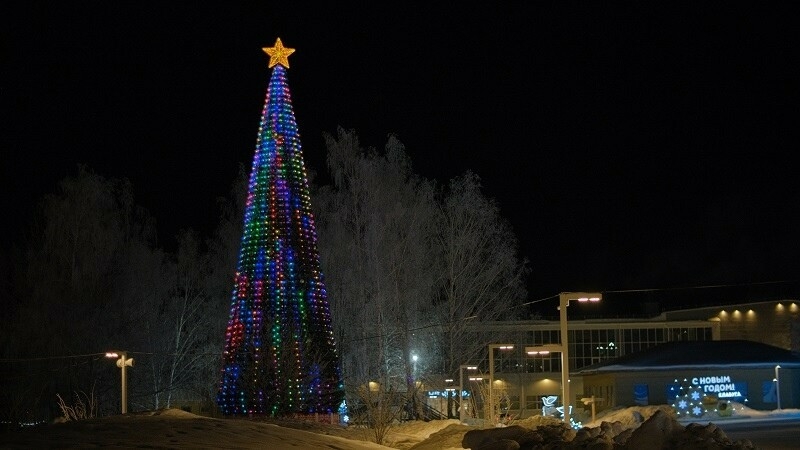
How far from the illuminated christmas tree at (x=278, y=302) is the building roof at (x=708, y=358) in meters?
27.1

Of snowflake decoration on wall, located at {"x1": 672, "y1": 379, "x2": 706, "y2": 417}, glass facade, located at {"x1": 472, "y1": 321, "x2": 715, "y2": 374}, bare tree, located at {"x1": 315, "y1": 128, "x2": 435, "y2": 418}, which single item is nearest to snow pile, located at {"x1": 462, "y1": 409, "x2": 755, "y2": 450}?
bare tree, located at {"x1": 315, "y1": 128, "x2": 435, "y2": 418}

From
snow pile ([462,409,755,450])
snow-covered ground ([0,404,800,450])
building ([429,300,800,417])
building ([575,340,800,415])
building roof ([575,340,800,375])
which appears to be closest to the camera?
snow-covered ground ([0,404,800,450])

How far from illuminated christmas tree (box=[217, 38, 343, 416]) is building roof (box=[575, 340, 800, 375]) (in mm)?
27148

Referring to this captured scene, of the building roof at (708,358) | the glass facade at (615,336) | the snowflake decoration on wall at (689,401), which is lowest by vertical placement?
the snowflake decoration on wall at (689,401)

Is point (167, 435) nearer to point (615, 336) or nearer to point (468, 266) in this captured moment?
point (468, 266)

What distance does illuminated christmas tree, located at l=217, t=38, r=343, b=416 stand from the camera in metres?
29.8

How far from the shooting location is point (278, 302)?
29.8 metres

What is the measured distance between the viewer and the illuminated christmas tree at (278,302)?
29.8 meters

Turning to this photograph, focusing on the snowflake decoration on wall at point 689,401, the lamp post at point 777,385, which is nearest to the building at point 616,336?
the snowflake decoration on wall at point 689,401

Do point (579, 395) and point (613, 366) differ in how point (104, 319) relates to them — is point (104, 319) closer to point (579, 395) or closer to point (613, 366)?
point (613, 366)

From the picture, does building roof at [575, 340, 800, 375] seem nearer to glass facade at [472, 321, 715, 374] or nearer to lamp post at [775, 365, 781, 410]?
lamp post at [775, 365, 781, 410]

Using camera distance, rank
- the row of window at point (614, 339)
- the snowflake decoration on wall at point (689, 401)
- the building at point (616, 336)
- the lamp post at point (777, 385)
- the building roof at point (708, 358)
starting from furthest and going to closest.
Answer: the row of window at point (614, 339)
the building at point (616, 336)
the building roof at point (708, 358)
the lamp post at point (777, 385)
the snowflake decoration on wall at point (689, 401)

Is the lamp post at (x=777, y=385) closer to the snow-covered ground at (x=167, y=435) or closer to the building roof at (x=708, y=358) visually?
the building roof at (x=708, y=358)

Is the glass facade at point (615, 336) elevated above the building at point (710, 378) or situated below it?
above
